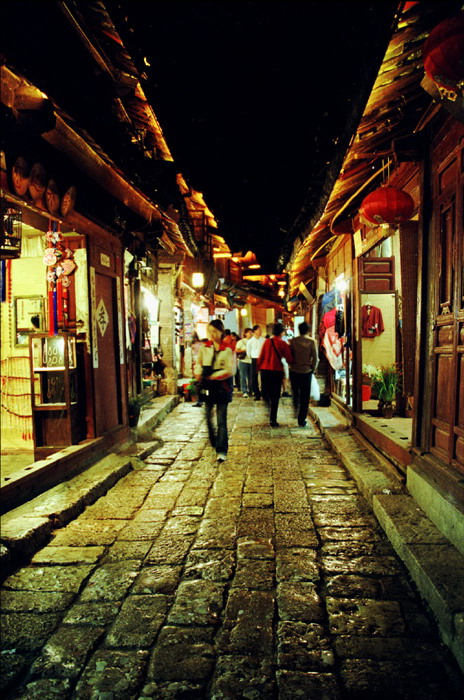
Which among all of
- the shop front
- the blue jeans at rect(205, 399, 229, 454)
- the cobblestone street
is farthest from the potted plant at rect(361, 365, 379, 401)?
the shop front

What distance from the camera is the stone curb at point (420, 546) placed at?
10.5ft

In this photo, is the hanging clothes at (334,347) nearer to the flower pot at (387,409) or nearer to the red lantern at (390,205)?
the flower pot at (387,409)

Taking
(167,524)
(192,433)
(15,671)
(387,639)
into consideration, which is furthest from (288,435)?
(15,671)

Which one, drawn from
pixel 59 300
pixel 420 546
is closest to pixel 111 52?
pixel 59 300

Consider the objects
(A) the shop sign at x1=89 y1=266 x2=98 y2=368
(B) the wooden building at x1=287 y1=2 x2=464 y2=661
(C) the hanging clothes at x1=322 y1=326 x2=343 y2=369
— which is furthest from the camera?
(C) the hanging clothes at x1=322 y1=326 x2=343 y2=369

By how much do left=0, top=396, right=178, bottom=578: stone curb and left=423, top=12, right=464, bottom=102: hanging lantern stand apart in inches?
226

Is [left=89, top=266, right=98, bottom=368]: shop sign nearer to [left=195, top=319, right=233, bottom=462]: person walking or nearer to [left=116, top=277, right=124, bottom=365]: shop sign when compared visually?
[left=116, top=277, right=124, bottom=365]: shop sign

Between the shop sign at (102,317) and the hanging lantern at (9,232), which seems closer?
the hanging lantern at (9,232)

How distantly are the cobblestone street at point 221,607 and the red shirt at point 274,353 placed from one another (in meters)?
5.42

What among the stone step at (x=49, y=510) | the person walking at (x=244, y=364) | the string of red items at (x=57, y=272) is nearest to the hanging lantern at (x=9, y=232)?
the string of red items at (x=57, y=272)

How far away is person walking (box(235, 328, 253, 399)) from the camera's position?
1781 cm

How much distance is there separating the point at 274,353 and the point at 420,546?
25.6 feet

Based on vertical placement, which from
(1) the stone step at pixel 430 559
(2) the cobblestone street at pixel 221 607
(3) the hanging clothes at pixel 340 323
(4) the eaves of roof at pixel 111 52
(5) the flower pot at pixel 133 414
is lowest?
(2) the cobblestone street at pixel 221 607

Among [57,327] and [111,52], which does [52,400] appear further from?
[111,52]
